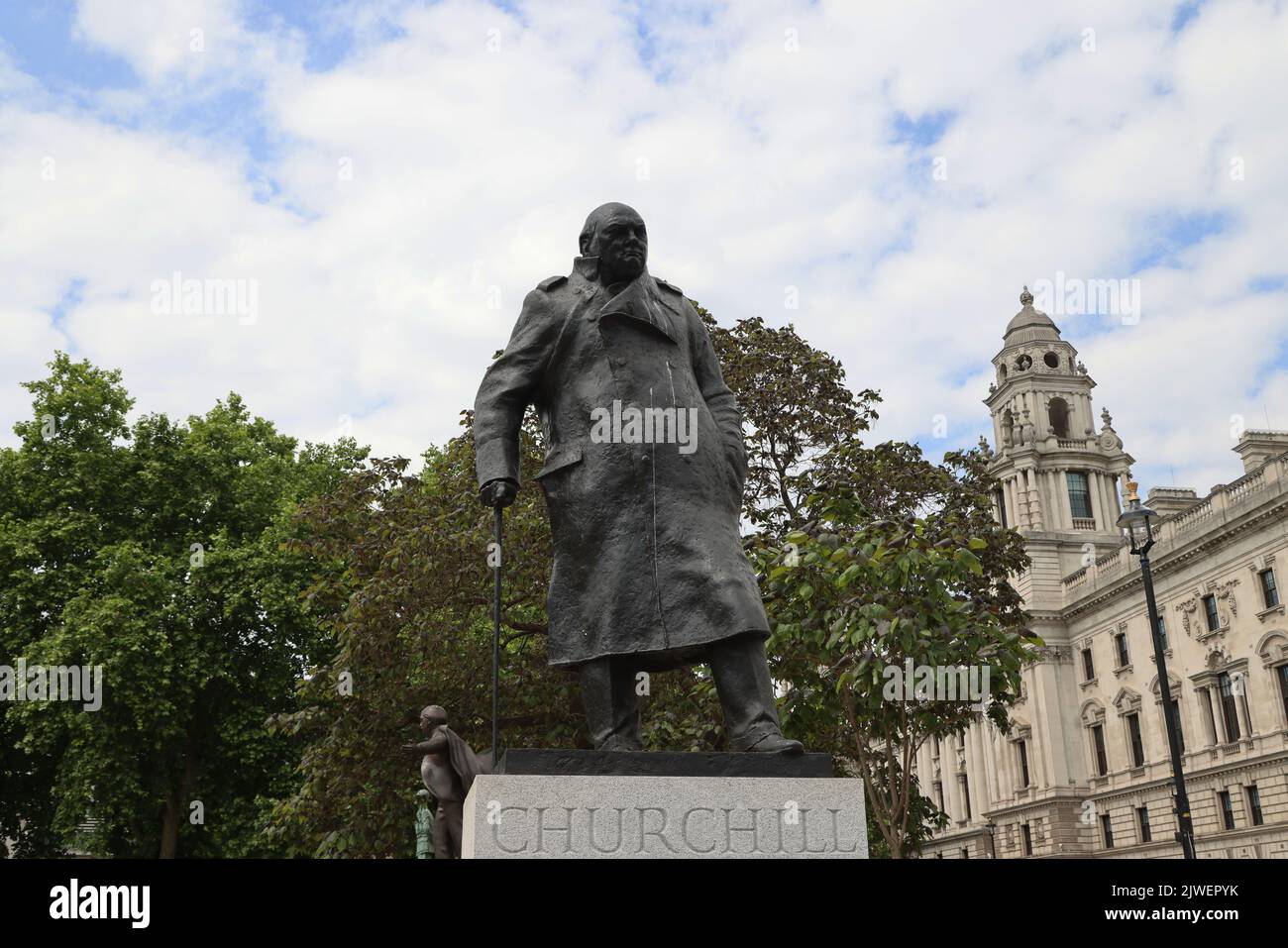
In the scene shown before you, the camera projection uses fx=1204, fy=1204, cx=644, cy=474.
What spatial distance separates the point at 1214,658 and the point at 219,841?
38.6m

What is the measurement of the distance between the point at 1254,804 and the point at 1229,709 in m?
3.86

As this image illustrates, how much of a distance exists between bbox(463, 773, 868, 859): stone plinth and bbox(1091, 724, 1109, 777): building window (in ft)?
201

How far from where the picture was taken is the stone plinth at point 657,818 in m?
4.47

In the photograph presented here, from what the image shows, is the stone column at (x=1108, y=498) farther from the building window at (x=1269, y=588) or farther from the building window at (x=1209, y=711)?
the building window at (x=1269, y=588)

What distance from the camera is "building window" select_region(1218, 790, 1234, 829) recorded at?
4762 cm

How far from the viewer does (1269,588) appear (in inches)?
1788

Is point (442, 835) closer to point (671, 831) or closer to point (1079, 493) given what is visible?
point (671, 831)

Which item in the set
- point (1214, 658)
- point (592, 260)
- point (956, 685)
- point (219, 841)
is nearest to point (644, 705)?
point (956, 685)

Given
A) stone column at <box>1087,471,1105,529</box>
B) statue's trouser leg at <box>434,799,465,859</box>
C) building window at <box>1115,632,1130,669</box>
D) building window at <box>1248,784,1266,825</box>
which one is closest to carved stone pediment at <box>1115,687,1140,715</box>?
building window at <box>1115,632,1130,669</box>

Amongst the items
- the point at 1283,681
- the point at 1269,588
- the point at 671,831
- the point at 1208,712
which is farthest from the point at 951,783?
the point at 671,831

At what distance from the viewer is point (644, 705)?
17.6 meters

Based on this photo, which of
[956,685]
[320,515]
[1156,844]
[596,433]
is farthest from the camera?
[1156,844]

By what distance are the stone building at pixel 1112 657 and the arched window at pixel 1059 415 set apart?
11 cm

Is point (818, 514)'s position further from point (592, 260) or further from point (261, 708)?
point (261, 708)
